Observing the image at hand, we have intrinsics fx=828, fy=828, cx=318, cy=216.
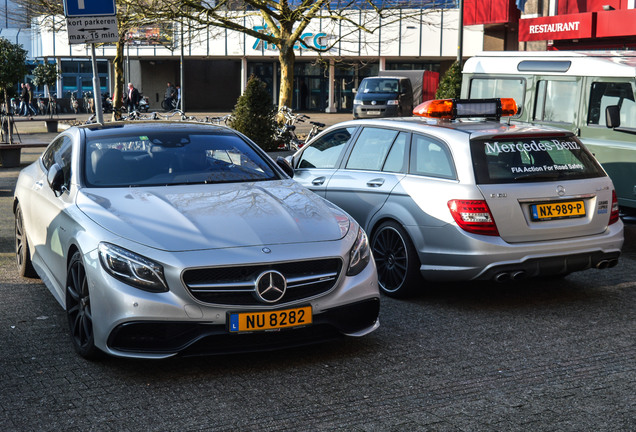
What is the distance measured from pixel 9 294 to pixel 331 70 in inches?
1810

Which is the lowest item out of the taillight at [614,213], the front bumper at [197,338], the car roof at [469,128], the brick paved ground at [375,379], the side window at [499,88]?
the brick paved ground at [375,379]

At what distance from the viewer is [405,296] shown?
266 inches

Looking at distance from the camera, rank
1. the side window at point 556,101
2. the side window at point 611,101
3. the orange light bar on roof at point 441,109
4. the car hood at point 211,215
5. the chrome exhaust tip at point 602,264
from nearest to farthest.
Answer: the car hood at point 211,215, the chrome exhaust tip at point 602,264, the orange light bar on roof at point 441,109, the side window at point 611,101, the side window at point 556,101

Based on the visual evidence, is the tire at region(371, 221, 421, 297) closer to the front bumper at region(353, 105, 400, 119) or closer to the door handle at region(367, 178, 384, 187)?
the door handle at region(367, 178, 384, 187)

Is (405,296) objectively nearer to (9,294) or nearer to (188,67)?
(9,294)

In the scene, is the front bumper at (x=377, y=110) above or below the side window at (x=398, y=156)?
below

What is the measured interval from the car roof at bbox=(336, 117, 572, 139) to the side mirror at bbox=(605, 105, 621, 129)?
8.37 ft

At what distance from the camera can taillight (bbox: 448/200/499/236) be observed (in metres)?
6.27

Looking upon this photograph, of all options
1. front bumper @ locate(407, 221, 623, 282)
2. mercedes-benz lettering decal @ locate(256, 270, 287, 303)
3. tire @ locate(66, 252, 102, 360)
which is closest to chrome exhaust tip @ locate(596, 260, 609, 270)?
front bumper @ locate(407, 221, 623, 282)

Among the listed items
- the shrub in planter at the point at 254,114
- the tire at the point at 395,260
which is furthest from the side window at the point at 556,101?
the shrub in planter at the point at 254,114

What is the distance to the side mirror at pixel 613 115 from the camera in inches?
364

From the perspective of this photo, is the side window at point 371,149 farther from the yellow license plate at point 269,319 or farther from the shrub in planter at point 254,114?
the shrub in planter at point 254,114

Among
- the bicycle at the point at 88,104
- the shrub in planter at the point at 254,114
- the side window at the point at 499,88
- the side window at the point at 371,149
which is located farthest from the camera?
the bicycle at the point at 88,104

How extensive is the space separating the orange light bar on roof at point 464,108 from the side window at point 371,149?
53 cm
